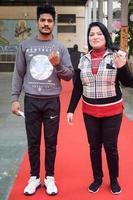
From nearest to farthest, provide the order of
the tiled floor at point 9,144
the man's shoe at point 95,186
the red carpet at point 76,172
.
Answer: the red carpet at point 76,172 → the man's shoe at point 95,186 → the tiled floor at point 9,144

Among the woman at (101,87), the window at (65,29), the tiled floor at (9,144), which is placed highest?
the woman at (101,87)

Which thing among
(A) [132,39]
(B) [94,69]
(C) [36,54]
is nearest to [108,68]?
(B) [94,69]

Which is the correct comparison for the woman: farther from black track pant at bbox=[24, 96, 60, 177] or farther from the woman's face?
black track pant at bbox=[24, 96, 60, 177]

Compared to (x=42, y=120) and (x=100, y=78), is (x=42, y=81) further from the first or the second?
(x=100, y=78)

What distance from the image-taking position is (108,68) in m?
4.91

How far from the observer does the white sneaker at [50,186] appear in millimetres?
5180

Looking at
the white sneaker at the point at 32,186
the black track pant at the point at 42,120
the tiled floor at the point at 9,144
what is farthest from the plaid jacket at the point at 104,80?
the tiled floor at the point at 9,144

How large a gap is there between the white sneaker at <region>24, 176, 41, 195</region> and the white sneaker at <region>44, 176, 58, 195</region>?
87 mm

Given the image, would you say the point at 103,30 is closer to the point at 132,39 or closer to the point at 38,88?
the point at 38,88

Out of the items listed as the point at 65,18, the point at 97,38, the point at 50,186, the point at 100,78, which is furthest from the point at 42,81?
the point at 65,18

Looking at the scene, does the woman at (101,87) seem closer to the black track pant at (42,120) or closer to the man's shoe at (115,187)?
the man's shoe at (115,187)

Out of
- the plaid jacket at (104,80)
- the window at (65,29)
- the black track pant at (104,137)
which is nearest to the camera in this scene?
the plaid jacket at (104,80)

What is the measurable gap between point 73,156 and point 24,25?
23.0 meters

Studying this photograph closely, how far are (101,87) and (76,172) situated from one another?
57.5 inches
